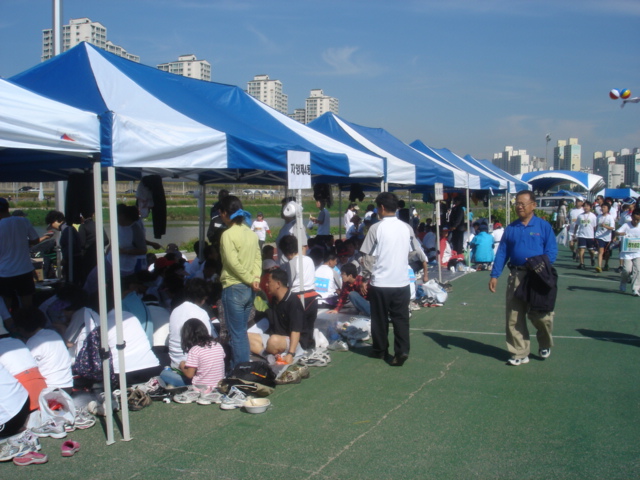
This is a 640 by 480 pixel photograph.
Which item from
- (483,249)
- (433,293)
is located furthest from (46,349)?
(483,249)

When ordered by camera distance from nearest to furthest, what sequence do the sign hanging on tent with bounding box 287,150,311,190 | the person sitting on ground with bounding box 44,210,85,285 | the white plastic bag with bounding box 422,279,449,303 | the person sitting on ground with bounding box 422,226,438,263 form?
1. the sign hanging on tent with bounding box 287,150,311,190
2. the person sitting on ground with bounding box 44,210,85,285
3. the white plastic bag with bounding box 422,279,449,303
4. the person sitting on ground with bounding box 422,226,438,263

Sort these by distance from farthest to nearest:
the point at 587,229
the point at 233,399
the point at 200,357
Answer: the point at 587,229 < the point at 200,357 < the point at 233,399

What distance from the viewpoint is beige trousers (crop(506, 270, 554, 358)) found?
18.7ft

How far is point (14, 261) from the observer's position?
669cm

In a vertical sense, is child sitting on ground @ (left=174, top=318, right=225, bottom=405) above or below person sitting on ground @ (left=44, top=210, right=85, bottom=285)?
below

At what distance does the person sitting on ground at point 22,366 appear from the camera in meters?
4.07

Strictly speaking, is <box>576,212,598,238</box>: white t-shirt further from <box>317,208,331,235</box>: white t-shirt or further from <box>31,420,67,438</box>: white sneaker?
<box>31,420,67,438</box>: white sneaker

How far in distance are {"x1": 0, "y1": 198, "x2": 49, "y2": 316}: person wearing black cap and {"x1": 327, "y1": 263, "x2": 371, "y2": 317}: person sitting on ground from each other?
4.01 m

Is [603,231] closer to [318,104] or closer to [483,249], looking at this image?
[483,249]

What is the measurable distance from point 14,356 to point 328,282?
4.83m

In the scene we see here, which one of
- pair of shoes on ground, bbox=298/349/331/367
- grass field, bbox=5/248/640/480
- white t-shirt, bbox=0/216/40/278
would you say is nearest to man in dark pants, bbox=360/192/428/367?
grass field, bbox=5/248/640/480

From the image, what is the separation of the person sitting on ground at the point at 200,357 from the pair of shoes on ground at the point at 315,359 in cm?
112

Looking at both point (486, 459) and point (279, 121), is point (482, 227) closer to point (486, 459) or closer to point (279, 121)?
point (279, 121)

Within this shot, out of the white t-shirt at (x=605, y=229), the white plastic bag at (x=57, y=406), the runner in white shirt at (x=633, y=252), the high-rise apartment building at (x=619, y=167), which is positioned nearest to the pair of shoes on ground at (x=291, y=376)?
the white plastic bag at (x=57, y=406)
